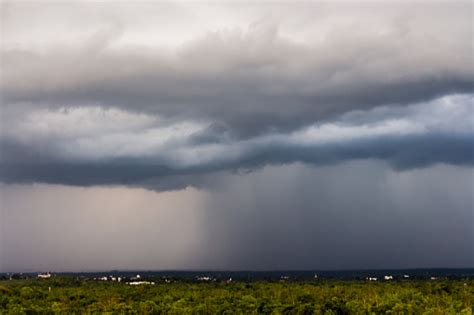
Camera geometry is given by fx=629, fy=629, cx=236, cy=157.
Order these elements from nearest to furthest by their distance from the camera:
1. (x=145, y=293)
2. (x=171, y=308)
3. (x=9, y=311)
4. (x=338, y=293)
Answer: (x=9, y=311) → (x=171, y=308) → (x=338, y=293) → (x=145, y=293)

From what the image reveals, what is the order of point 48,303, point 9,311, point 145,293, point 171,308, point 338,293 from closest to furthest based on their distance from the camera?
point 9,311
point 171,308
point 48,303
point 338,293
point 145,293

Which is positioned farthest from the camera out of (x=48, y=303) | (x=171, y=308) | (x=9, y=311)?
(x=48, y=303)

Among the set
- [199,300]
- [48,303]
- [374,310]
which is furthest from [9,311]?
[374,310]

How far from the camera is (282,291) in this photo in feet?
479

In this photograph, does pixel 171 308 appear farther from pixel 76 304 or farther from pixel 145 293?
pixel 145 293

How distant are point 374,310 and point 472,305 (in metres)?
20.8

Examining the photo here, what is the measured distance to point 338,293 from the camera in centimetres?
13838

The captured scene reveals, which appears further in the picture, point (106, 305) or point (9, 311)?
point (106, 305)

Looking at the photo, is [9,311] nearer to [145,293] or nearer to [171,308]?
[171,308]

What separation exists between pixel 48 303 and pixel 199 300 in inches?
1122

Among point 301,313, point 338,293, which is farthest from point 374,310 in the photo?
point 338,293

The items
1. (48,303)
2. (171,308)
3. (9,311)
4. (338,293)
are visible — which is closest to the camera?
(9,311)

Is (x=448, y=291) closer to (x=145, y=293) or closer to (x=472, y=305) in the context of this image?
(x=472, y=305)

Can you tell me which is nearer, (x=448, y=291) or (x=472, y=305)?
(x=472, y=305)
